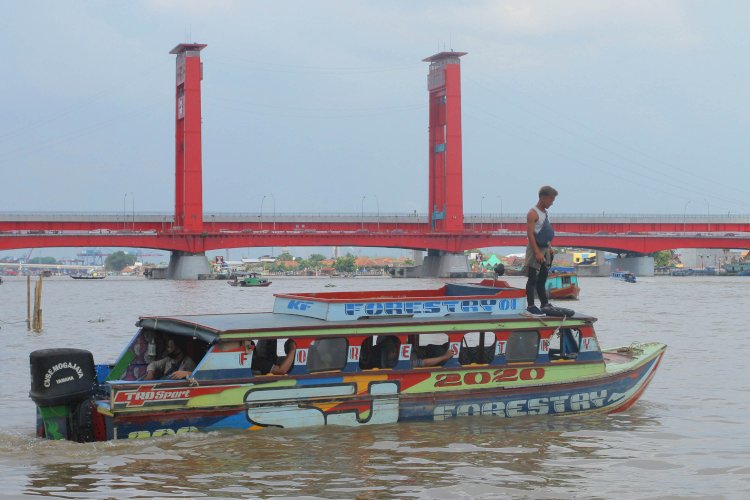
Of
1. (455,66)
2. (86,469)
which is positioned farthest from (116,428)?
(455,66)

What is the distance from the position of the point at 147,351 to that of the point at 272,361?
1937 mm

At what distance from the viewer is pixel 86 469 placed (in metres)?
12.4

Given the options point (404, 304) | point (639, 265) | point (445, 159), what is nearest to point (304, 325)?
point (404, 304)

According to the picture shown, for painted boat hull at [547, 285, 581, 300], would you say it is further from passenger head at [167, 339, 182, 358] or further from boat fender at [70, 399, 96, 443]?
boat fender at [70, 399, 96, 443]

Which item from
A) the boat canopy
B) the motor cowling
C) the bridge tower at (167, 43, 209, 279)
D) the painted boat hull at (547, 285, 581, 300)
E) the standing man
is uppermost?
the bridge tower at (167, 43, 209, 279)

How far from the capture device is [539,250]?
1557cm

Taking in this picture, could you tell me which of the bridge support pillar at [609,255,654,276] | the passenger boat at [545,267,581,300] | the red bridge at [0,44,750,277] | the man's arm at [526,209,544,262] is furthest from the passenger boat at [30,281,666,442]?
the bridge support pillar at [609,255,654,276]

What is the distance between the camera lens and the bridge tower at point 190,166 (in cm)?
9625

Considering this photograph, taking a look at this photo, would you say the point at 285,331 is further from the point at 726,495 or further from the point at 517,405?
the point at 726,495

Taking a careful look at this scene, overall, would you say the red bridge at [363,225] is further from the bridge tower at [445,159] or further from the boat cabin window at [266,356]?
the boat cabin window at [266,356]

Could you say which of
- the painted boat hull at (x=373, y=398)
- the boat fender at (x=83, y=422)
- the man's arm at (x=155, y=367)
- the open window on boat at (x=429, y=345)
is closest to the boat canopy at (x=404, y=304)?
the open window on boat at (x=429, y=345)

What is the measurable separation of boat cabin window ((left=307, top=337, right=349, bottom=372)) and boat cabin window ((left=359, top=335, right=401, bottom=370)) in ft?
1.28

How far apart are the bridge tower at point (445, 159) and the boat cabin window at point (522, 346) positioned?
86923 mm

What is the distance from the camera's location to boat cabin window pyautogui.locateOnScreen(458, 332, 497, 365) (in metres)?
15.1
